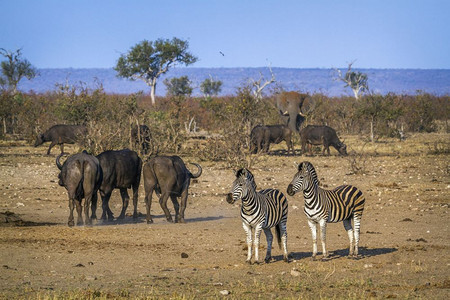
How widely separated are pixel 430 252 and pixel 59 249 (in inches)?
225

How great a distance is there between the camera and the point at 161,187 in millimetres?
14625

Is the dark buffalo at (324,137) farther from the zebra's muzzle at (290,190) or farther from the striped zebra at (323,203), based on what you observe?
the zebra's muzzle at (290,190)

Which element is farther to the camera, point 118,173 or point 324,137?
point 324,137

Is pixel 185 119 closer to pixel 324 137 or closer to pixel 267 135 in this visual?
pixel 267 135

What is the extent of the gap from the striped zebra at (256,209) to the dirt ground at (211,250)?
0.39m

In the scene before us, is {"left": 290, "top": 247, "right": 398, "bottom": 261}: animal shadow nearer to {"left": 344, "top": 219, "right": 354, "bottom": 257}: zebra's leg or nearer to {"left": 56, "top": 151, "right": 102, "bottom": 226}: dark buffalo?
{"left": 344, "top": 219, "right": 354, "bottom": 257}: zebra's leg

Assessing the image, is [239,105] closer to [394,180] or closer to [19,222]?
[394,180]

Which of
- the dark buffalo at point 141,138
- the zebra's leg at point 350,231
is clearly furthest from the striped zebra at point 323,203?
the dark buffalo at point 141,138

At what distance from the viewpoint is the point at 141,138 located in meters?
24.4

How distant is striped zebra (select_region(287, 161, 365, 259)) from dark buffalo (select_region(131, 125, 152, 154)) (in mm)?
12295

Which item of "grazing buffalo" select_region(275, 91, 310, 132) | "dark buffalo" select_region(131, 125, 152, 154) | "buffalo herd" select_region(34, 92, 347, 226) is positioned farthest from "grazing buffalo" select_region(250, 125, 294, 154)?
"buffalo herd" select_region(34, 92, 347, 226)

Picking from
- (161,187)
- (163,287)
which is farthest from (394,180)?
(163,287)

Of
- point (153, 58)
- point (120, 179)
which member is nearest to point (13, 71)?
point (153, 58)

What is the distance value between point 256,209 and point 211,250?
6.08 ft
